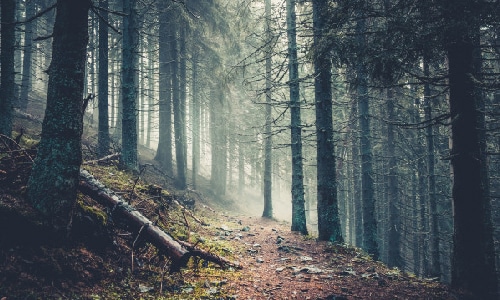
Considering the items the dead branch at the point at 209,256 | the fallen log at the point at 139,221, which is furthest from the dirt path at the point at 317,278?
the fallen log at the point at 139,221

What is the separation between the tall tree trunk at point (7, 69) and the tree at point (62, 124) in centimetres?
633

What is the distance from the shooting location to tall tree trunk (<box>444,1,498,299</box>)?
5.02 meters

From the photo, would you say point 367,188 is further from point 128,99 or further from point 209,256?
point 128,99

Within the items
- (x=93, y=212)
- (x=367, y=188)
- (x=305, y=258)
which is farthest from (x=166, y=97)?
(x=93, y=212)

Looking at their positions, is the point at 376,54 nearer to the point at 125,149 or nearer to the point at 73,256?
the point at 73,256

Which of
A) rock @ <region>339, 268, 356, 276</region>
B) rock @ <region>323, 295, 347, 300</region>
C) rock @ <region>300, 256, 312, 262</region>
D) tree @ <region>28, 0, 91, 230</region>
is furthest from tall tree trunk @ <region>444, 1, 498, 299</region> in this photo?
tree @ <region>28, 0, 91, 230</region>

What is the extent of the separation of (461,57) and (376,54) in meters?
1.53

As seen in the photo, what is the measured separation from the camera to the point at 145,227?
5004 millimetres

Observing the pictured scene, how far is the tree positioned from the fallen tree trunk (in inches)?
52.0

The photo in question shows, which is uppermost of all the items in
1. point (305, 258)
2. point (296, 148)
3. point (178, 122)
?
point (178, 122)

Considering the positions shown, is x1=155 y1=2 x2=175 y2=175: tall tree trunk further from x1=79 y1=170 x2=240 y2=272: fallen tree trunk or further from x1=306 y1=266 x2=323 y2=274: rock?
x1=306 y1=266 x2=323 y2=274: rock

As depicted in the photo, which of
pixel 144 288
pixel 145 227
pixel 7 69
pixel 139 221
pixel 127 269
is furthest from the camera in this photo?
pixel 7 69

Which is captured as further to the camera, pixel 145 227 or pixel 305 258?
pixel 305 258

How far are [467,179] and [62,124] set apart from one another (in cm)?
701
